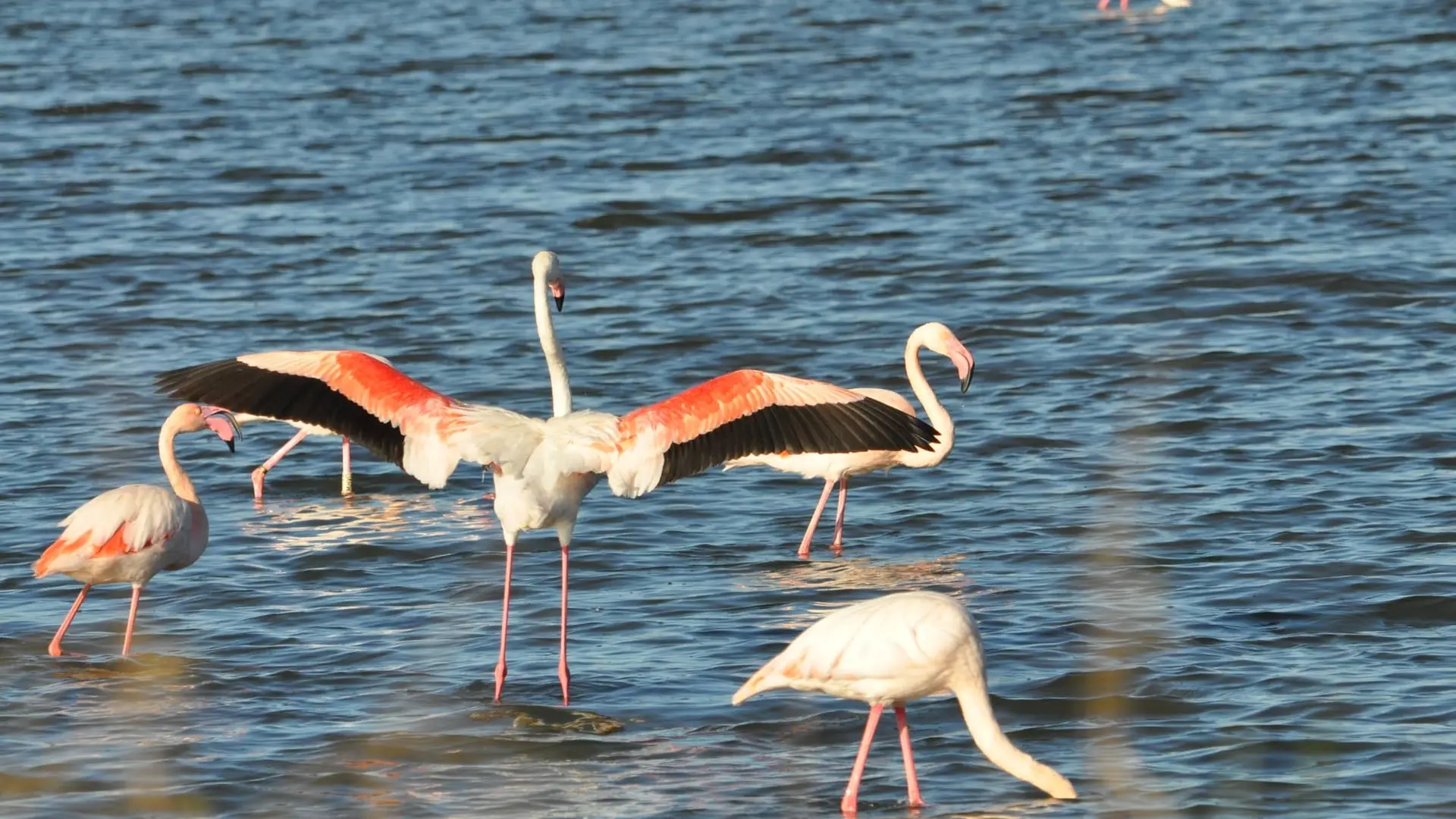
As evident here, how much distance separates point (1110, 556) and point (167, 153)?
13.5 meters

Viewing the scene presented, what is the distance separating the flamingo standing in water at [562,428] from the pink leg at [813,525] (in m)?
2.02

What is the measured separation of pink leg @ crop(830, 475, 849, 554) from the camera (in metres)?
10.1

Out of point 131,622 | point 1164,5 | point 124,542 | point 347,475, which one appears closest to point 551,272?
point 124,542

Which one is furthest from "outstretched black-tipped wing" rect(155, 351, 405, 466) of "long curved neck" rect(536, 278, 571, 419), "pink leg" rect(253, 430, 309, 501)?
"pink leg" rect(253, 430, 309, 501)

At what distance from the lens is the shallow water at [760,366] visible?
745 cm

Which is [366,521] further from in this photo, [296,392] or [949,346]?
[949,346]

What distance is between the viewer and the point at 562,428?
779 cm

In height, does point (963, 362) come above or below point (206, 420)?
below

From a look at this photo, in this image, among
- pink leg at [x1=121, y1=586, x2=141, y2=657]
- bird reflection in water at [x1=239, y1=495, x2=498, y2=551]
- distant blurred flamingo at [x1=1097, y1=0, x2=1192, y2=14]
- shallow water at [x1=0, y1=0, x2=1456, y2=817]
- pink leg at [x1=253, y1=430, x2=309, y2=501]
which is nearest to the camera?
shallow water at [x1=0, y1=0, x2=1456, y2=817]

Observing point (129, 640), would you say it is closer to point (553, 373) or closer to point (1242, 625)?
point (553, 373)

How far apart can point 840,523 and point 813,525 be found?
242mm

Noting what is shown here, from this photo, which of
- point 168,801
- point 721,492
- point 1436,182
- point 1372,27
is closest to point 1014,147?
point 1436,182

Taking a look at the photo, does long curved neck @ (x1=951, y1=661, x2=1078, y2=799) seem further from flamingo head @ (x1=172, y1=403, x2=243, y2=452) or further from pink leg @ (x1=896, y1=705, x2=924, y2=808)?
flamingo head @ (x1=172, y1=403, x2=243, y2=452)

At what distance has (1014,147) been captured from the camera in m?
19.5
